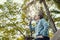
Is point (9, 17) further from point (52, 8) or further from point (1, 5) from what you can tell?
point (52, 8)

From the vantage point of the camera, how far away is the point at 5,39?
40.4 feet

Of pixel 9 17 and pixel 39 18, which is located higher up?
pixel 9 17

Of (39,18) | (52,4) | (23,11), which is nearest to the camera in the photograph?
(39,18)

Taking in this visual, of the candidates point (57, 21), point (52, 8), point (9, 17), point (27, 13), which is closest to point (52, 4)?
point (52, 8)

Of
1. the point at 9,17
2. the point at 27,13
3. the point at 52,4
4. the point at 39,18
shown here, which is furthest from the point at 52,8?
the point at 39,18

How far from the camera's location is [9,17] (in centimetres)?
1216

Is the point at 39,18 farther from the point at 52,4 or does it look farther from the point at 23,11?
the point at 52,4

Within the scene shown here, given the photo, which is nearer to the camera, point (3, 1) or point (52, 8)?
point (3, 1)

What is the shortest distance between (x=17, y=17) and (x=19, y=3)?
92cm

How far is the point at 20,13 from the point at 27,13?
549mm

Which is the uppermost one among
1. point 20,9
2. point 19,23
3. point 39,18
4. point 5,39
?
point 20,9

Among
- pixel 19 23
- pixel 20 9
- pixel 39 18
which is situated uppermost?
pixel 20 9

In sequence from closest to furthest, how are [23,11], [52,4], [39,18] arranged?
[39,18] < [23,11] < [52,4]

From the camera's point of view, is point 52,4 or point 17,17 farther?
point 52,4
